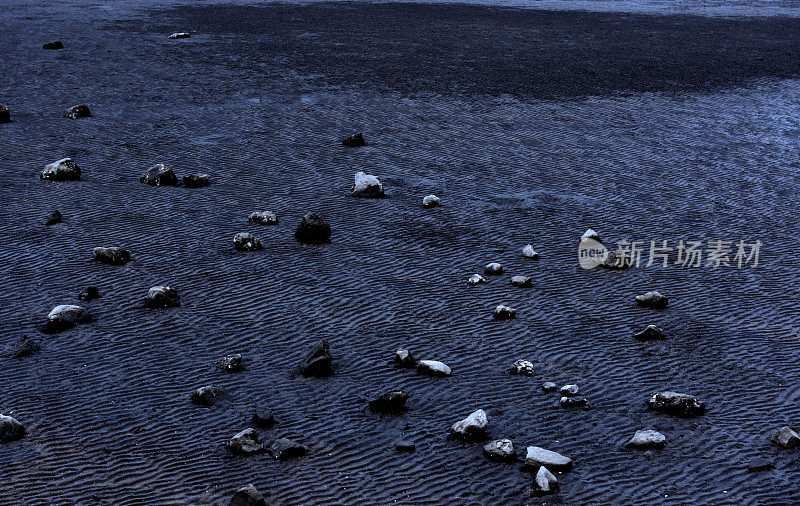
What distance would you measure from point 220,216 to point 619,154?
9.81 feet

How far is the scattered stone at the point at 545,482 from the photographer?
2.64m

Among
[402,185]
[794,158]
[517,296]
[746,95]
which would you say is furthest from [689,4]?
[517,296]

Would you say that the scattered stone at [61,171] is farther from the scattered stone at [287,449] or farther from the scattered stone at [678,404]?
the scattered stone at [678,404]

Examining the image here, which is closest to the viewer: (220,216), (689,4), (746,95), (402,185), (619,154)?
(220,216)

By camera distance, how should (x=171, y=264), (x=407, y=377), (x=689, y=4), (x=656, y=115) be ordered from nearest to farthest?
1. (x=407, y=377)
2. (x=171, y=264)
3. (x=656, y=115)
4. (x=689, y=4)

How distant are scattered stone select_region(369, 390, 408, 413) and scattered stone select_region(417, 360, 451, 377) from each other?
25 cm

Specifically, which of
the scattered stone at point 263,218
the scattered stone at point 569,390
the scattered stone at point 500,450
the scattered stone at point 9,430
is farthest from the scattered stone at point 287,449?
the scattered stone at point 263,218

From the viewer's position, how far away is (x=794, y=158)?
6.37 meters

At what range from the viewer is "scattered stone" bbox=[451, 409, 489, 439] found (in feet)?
9.54

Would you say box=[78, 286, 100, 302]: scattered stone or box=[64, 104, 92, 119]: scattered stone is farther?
box=[64, 104, 92, 119]: scattered stone

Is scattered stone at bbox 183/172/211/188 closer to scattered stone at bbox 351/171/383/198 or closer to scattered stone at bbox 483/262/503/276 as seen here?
scattered stone at bbox 351/171/383/198

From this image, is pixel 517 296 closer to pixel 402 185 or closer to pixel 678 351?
pixel 678 351

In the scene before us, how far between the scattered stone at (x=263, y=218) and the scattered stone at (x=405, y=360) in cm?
168

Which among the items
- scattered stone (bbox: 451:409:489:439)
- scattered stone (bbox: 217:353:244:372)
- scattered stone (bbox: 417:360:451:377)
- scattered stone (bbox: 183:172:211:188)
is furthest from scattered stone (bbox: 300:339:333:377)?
scattered stone (bbox: 183:172:211:188)
